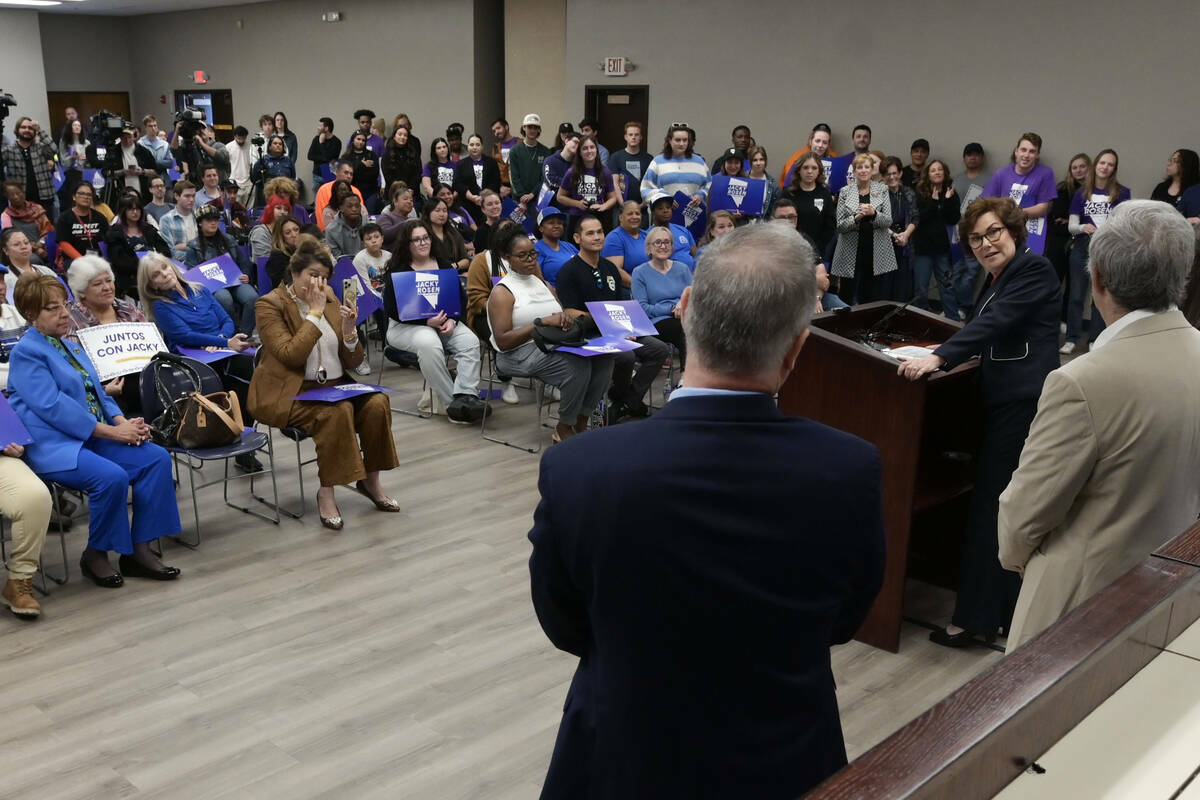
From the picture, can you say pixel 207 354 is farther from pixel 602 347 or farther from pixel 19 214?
pixel 19 214

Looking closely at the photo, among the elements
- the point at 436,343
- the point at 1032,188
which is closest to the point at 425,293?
the point at 436,343

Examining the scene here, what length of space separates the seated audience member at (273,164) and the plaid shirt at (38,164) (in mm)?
2619

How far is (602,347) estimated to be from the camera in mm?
5910

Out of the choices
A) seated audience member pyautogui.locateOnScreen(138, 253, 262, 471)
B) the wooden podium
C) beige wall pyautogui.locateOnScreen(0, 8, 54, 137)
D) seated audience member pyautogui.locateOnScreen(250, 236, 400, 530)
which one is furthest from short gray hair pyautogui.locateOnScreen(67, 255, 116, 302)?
beige wall pyautogui.locateOnScreen(0, 8, 54, 137)

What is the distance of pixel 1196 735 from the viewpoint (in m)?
Answer: 1.47

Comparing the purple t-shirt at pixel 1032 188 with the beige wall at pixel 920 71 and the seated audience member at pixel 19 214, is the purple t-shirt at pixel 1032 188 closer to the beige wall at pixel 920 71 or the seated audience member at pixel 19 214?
the beige wall at pixel 920 71

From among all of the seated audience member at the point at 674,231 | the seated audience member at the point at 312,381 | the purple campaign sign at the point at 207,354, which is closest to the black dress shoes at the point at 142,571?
the seated audience member at the point at 312,381

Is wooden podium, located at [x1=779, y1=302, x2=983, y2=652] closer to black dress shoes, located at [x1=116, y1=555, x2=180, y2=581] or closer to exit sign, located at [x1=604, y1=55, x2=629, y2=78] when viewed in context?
black dress shoes, located at [x1=116, y1=555, x2=180, y2=581]

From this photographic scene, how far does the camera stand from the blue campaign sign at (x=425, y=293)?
259 inches

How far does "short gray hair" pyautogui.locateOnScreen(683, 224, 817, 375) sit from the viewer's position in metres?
1.34

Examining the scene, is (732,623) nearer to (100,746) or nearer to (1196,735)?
(1196,735)

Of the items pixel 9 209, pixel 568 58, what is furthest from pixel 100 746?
pixel 568 58

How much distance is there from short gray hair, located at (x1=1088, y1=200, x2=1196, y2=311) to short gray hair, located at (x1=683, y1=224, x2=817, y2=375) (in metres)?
1.16

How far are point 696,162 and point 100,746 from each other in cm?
724
